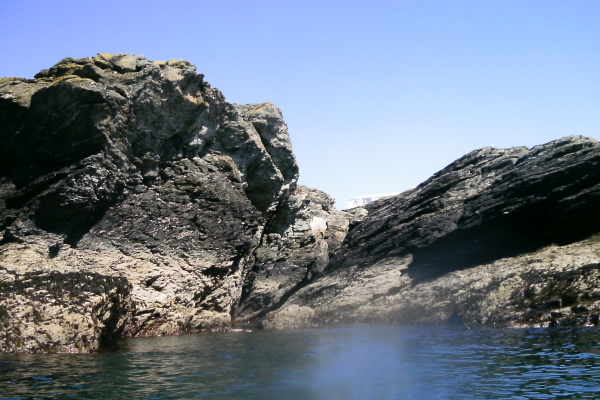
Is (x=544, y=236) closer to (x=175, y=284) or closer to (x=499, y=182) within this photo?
(x=499, y=182)

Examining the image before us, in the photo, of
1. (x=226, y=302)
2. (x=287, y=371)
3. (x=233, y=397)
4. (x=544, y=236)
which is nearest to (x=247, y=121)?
(x=226, y=302)

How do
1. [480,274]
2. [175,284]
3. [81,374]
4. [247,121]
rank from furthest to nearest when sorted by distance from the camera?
[247,121] → [480,274] → [175,284] → [81,374]

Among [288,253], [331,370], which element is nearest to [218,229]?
[288,253]

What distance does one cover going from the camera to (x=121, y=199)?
86.0 feet

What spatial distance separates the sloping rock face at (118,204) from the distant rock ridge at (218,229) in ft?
0.25

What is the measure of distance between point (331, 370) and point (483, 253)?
20054 mm

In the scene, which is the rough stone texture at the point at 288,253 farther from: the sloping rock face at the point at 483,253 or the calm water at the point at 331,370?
the calm water at the point at 331,370

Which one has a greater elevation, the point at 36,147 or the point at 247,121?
the point at 247,121

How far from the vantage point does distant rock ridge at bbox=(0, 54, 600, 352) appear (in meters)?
22.7

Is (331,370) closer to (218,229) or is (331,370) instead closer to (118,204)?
(118,204)

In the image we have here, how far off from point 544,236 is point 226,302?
1789 cm

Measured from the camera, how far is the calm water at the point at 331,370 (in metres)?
11.5

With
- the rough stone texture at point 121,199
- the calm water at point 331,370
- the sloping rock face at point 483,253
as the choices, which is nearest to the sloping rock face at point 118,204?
the rough stone texture at point 121,199

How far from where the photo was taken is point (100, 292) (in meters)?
20.5
